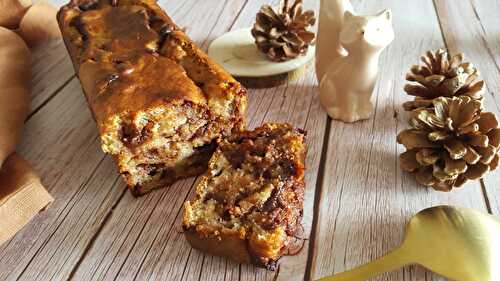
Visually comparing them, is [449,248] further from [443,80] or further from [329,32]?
[329,32]

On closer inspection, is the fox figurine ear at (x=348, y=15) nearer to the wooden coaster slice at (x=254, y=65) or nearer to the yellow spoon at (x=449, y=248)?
the wooden coaster slice at (x=254, y=65)

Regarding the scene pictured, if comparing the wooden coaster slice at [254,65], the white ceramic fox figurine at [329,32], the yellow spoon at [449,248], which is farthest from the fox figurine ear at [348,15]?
the yellow spoon at [449,248]

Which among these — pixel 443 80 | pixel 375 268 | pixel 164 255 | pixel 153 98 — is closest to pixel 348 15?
pixel 443 80

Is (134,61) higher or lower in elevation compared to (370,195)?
higher

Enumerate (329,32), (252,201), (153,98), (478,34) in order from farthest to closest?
1. (478,34)
2. (329,32)
3. (153,98)
4. (252,201)

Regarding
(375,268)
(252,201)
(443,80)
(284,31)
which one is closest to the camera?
(375,268)

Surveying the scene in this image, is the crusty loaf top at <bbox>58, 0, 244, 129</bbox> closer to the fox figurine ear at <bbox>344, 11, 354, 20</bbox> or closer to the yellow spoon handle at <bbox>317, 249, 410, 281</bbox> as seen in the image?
the fox figurine ear at <bbox>344, 11, 354, 20</bbox>

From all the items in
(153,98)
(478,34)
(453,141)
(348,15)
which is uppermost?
(348,15)
